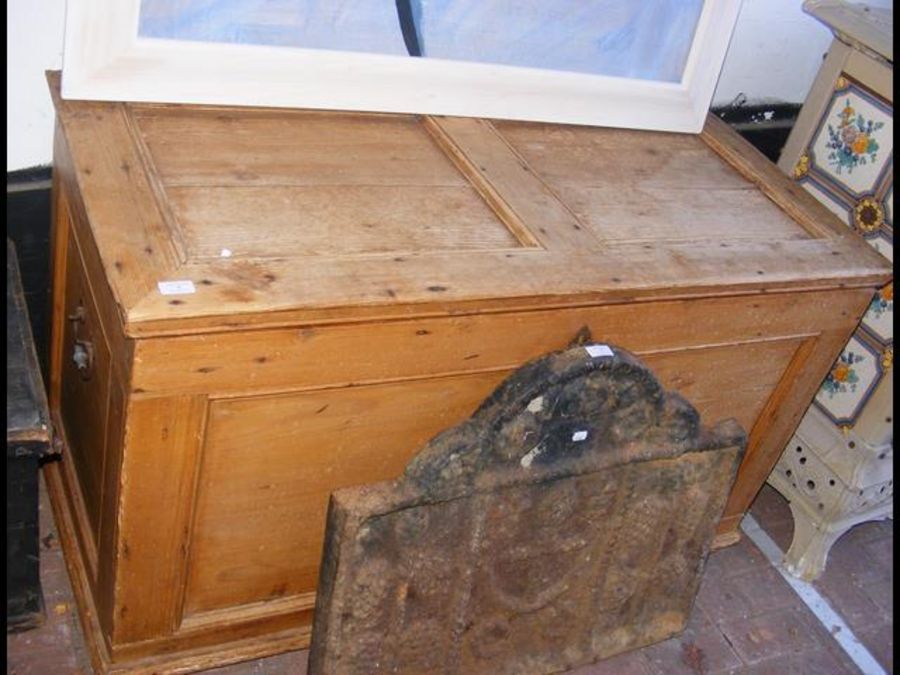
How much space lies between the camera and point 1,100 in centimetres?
210

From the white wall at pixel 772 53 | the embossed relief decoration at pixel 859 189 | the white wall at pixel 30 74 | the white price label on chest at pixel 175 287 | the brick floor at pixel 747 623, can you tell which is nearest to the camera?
the white price label on chest at pixel 175 287

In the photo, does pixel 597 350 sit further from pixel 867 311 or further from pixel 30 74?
pixel 30 74

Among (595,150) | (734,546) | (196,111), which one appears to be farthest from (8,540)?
(734,546)

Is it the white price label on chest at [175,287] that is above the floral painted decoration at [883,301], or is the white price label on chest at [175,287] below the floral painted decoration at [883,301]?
above

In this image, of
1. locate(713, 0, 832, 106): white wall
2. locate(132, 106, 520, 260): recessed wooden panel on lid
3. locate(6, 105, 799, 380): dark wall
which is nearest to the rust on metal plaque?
locate(132, 106, 520, 260): recessed wooden panel on lid

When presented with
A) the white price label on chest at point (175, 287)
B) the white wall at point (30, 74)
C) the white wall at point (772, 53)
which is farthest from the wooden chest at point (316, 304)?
the white wall at point (772, 53)

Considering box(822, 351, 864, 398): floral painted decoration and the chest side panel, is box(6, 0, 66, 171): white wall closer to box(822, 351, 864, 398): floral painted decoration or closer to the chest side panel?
the chest side panel

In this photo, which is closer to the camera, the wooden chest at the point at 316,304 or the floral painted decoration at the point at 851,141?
the wooden chest at the point at 316,304

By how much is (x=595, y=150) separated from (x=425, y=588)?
95cm

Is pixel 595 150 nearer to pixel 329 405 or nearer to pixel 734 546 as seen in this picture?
pixel 329 405

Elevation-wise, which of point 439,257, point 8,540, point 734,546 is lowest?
point 734,546

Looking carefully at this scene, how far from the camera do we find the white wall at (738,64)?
6.94ft

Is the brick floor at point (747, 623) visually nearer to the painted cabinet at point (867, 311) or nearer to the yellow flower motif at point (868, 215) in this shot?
the painted cabinet at point (867, 311)

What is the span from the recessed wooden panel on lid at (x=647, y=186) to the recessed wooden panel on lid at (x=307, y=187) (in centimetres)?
21
